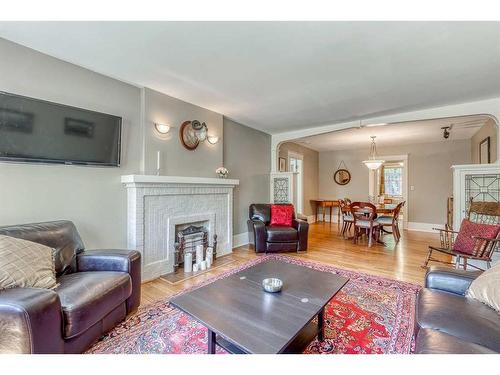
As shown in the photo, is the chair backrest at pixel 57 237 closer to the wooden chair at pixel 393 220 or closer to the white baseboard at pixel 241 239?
the white baseboard at pixel 241 239

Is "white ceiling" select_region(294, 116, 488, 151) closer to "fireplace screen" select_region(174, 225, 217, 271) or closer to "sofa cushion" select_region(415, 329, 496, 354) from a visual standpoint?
"fireplace screen" select_region(174, 225, 217, 271)

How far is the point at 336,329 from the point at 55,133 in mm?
3119

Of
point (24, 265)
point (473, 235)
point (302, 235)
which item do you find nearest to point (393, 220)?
point (473, 235)

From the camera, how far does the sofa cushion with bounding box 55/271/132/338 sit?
145cm

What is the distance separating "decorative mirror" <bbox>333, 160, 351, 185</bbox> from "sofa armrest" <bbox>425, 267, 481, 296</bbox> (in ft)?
19.2

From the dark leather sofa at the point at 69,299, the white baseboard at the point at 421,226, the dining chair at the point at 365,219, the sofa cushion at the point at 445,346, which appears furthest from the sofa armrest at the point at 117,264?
the white baseboard at the point at 421,226

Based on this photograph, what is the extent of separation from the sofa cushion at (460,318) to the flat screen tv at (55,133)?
3164 millimetres

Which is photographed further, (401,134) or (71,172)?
(401,134)

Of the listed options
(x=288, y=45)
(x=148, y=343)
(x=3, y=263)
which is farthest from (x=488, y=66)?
(x=3, y=263)

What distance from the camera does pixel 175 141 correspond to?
336 cm

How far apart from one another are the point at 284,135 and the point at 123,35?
12.6ft

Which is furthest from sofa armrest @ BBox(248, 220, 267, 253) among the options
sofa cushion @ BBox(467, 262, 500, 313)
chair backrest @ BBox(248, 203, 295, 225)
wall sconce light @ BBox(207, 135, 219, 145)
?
sofa cushion @ BBox(467, 262, 500, 313)

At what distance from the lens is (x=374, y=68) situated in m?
2.45

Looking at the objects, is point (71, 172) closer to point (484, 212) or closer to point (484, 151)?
point (484, 212)
